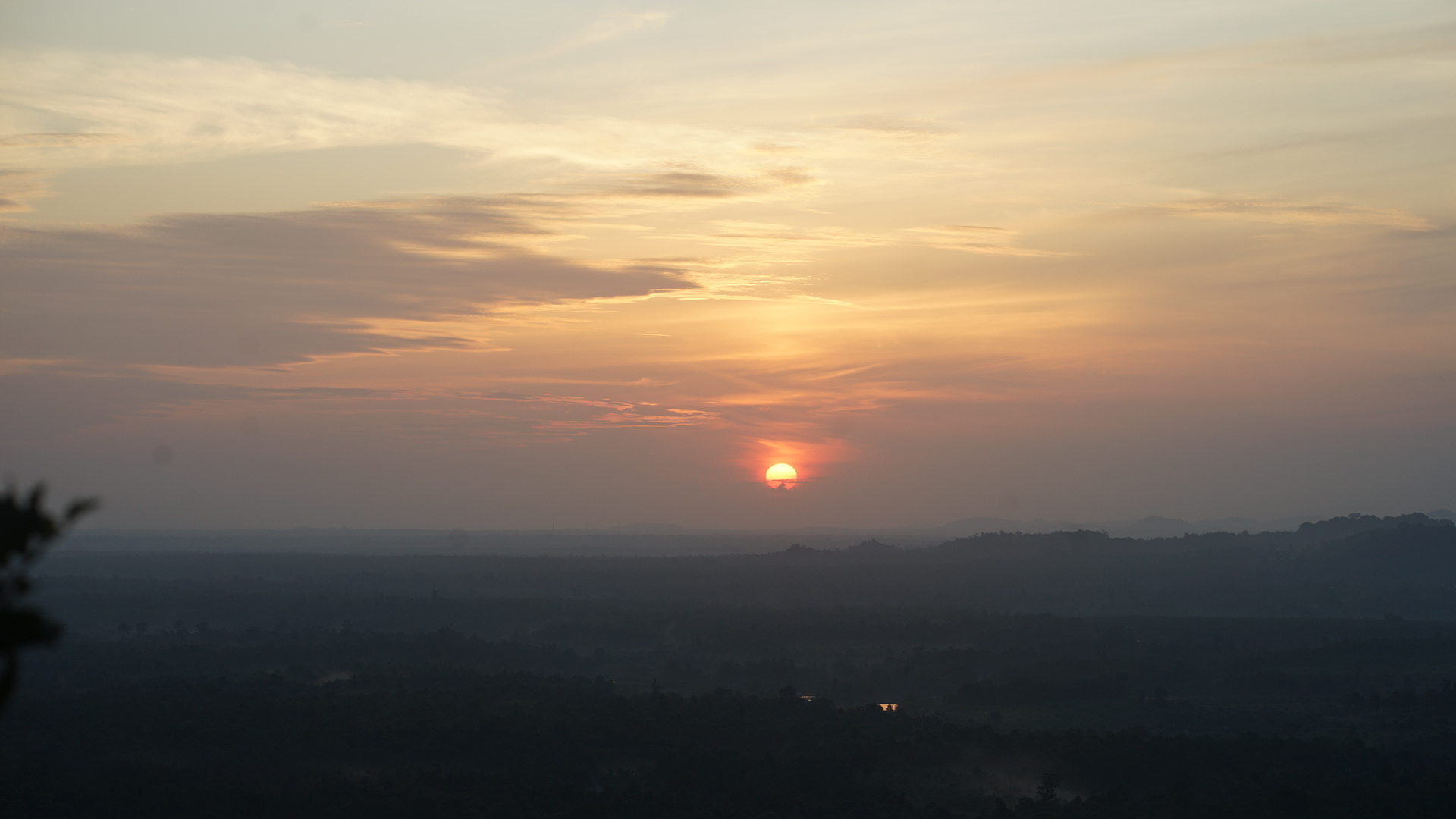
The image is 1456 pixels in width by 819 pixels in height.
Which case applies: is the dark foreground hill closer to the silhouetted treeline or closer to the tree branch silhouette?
the silhouetted treeline

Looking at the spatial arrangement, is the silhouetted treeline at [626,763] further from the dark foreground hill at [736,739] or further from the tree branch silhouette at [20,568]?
the tree branch silhouette at [20,568]

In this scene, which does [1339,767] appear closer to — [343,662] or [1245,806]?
[1245,806]

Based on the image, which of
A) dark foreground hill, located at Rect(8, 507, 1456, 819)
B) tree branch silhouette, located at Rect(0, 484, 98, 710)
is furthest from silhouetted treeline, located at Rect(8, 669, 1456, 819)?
tree branch silhouette, located at Rect(0, 484, 98, 710)

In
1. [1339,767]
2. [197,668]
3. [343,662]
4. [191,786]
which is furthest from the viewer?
[343,662]

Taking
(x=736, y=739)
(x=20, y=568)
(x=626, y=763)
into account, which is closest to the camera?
(x=20, y=568)

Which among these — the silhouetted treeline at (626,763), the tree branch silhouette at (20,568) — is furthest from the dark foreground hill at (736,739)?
the tree branch silhouette at (20,568)

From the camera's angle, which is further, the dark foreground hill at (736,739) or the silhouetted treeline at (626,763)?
the dark foreground hill at (736,739)

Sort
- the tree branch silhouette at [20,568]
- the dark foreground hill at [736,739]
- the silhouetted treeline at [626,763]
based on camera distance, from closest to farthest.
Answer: the tree branch silhouette at [20,568]
the silhouetted treeline at [626,763]
the dark foreground hill at [736,739]

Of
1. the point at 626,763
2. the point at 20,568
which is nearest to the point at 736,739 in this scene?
the point at 626,763

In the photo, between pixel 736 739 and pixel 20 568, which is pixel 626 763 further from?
pixel 20 568

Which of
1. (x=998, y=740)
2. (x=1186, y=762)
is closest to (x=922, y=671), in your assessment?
(x=998, y=740)

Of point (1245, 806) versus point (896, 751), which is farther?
point (896, 751)
